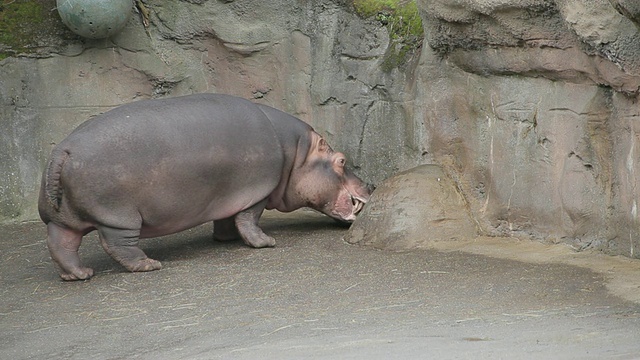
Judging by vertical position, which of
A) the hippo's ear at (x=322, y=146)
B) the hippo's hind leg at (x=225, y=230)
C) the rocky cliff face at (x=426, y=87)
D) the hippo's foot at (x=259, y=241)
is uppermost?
the rocky cliff face at (x=426, y=87)

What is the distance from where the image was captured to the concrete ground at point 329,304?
4.82m

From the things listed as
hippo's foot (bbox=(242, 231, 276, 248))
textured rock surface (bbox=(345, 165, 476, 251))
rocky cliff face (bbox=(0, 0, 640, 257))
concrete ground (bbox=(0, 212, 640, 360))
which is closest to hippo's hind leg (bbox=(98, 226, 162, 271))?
concrete ground (bbox=(0, 212, 640, 360))

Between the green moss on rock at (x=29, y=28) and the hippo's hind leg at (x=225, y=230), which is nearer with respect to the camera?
the hippo's hind leg at (x=225, y=230)

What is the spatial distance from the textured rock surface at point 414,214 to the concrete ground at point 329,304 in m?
0.15

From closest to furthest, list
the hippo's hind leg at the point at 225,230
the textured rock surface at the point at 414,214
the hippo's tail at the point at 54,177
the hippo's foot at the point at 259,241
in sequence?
1. the hippo's tail at the point at 54,177
2. the textured rock surface at the point at 414,214
3. the hippo's foot at the point at 259,241
4. the hippo's hind leg at the point at 225,230

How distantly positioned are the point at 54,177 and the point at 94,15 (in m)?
2.07

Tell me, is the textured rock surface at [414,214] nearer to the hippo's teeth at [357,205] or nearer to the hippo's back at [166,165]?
the hippo's teeth at [357,205]

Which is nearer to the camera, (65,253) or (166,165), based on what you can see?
(65,253)

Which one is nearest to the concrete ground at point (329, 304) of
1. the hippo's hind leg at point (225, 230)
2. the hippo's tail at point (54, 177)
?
the hippo's hind leg at point (225, 230)

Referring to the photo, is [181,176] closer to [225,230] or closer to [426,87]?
[225,230]

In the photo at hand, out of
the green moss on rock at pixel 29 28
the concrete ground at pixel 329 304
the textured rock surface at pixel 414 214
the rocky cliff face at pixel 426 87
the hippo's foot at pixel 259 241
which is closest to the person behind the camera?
the concrete ground at pixel 329 304

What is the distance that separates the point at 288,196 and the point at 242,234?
683 millimetres

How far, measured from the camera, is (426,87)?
7.93 meters

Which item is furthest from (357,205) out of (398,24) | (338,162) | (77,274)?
(77,274)
